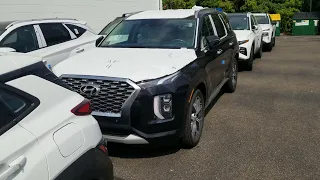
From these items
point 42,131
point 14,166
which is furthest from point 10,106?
point 14,166

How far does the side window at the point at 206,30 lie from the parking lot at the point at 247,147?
48.5 inches

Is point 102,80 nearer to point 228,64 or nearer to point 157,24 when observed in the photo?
point 157,24

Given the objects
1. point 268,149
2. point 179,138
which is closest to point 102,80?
point 179,138

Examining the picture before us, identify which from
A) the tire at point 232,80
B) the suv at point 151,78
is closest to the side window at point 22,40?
the suv at point 151,78

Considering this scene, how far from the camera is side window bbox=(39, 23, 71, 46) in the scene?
6.19 m

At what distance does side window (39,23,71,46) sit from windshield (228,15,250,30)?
588 centimetres

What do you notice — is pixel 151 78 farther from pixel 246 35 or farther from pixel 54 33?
pixel 246 35

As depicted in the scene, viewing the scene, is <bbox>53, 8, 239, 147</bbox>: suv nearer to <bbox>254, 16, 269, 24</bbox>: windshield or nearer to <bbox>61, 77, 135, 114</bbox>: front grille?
<bbox>61, 77, 135, 114</bbox>: front grille

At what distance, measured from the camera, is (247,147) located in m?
4.36

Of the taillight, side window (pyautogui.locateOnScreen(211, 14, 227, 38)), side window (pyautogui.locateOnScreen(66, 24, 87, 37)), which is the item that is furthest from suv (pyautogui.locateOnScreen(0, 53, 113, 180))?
side window (pyautogui.locateOnScreen(66, 24, 87, 37))

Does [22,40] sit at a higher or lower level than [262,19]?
lower

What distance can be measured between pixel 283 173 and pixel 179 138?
1.20 m

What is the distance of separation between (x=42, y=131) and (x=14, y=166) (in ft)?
0.92

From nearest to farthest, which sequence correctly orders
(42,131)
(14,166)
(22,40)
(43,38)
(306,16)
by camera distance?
1. (14,166)
2. (42,131)
3. (22,40)
4. (43,38)
5. (306,16)
